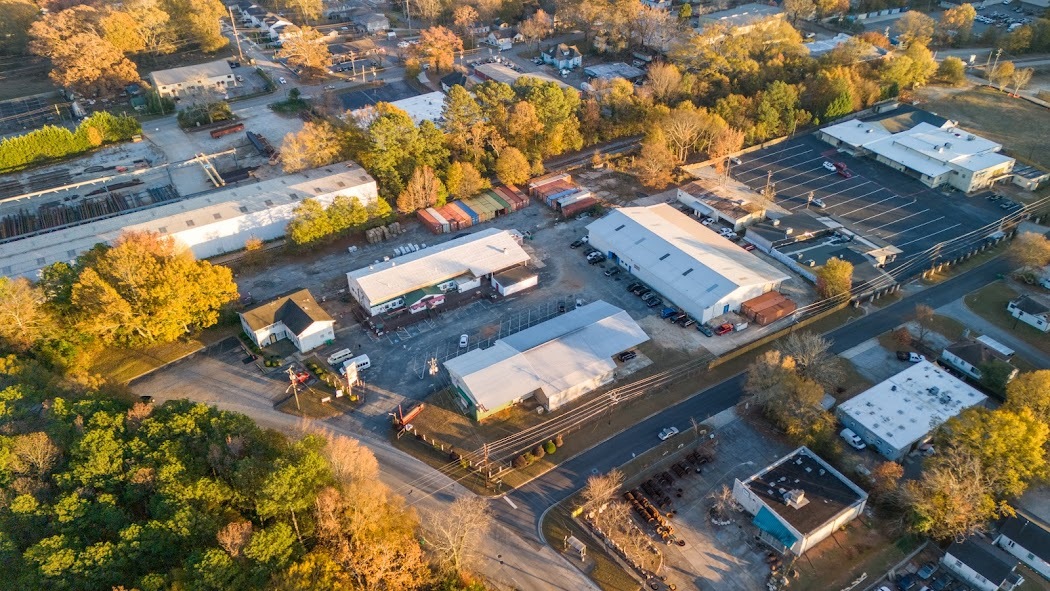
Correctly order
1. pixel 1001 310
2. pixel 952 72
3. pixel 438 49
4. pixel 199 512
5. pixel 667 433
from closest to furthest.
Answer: pixel 199 512, pixel 667 433, pixel 1001 310, pixel 952 72, pixel 438 49

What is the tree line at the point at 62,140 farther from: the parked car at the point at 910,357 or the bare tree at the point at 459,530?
the parked car at the point at 910,357

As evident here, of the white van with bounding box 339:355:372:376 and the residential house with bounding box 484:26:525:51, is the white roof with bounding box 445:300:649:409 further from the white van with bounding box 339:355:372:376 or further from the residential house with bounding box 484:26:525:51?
the residential house with bounding box 484:26:525:51

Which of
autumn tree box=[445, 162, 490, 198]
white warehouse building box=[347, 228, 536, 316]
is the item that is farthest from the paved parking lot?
white warehouse building box=[347, 228, 536, 316]

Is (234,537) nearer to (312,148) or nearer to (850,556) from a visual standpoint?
(850,556)

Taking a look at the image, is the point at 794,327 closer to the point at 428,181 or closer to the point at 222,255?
the point at 428,181

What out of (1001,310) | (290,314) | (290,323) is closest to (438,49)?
(290,314)

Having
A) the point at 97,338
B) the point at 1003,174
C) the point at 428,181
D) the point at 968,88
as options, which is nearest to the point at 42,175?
the point at 97,338
